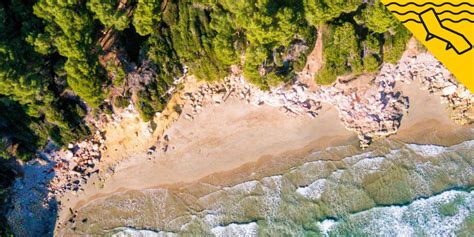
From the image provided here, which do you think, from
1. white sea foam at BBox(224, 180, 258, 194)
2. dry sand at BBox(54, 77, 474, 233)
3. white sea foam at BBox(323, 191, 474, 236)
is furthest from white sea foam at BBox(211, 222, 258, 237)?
white sea foam at BBox(323, 191, 474, 236)

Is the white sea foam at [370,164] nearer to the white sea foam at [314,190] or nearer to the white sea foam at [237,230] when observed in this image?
the white sea foam at [314,190]

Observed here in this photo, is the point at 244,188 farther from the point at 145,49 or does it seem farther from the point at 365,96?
the point at 145,49

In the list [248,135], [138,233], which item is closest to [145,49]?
[248,135]

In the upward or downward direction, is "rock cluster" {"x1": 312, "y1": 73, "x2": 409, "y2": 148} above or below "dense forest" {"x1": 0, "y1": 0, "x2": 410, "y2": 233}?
below

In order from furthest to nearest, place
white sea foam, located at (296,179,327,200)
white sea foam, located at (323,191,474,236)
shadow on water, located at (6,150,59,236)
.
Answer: white sea foam, located at (296,179,327,200), shadow on water, located at (6,150,59,236), white sea foam, located at (323,191,474,236)

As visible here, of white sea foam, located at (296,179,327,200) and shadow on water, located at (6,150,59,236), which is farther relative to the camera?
white sea foam, located at (296,179,327,200)
